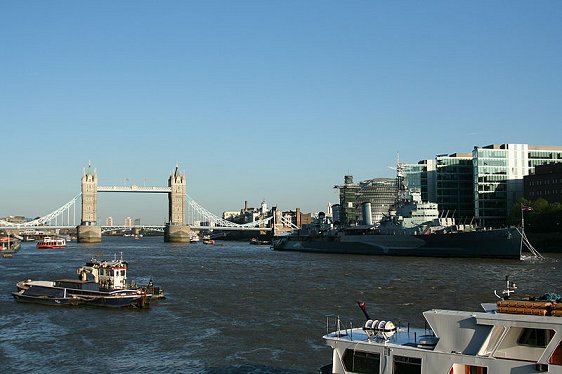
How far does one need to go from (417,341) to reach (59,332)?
24614 millimetres

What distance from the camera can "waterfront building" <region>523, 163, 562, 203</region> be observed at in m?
137

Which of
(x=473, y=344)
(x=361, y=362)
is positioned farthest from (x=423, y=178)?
(x=473, y=344)

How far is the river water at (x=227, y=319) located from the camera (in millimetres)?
29688

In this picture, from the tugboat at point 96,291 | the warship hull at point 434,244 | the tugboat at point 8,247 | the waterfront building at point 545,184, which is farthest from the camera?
the waterfront building at point 545,184

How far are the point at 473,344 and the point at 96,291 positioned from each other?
35744 millimetres

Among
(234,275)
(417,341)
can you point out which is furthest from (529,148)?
(417,341)

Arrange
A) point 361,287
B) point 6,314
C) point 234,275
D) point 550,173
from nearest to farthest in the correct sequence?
point 6,314
point 361,287
point 234,275
point 550,173

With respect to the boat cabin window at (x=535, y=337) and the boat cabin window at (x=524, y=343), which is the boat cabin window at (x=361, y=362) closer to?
the boat cabin window at (x=524, y=343)

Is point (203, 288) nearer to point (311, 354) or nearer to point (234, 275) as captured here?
A: point (234, 275)

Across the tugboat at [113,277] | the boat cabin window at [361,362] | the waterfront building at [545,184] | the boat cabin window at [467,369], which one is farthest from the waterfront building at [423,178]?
the boat cabin window at [467,369]

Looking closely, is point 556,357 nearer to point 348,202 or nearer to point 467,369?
point 467,369

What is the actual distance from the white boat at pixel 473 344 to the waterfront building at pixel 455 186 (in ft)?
475

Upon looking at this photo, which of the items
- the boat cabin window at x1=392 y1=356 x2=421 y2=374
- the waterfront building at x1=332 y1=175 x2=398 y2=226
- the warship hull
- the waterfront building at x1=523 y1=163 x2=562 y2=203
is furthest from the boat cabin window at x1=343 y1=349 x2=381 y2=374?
the waterfront building at x1=332 y1=175 x2=398 y2=226

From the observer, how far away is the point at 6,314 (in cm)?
4497
